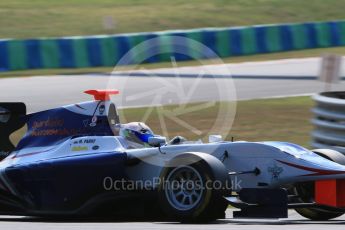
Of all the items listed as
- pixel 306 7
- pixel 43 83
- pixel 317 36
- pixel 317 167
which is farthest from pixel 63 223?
pixel 306 7

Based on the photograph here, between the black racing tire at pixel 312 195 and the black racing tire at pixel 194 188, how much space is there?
960 millimetres

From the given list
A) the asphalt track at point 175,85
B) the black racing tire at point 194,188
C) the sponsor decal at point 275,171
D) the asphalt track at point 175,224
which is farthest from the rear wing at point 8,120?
the asphalt track at point 175,85

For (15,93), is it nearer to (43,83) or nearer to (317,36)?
(43,83)

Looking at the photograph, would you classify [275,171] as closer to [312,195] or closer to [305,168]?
[305,168]

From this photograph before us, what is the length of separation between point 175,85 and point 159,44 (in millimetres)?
6006

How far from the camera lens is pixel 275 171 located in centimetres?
936

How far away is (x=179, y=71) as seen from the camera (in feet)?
88.5

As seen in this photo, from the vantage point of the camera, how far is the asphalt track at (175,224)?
8.70 m

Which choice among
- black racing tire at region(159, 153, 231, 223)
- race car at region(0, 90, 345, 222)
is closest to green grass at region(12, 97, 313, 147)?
race car at region(0, 90, 345, 222)

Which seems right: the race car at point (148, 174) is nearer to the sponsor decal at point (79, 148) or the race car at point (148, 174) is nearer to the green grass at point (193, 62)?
the sponsor decal at point (79, 148)

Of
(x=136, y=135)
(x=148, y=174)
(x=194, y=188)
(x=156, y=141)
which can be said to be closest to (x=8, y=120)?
(x=136, y=135)

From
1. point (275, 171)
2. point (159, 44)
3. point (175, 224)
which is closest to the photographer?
point (175, 224)

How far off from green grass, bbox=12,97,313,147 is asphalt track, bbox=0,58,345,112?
106 cm

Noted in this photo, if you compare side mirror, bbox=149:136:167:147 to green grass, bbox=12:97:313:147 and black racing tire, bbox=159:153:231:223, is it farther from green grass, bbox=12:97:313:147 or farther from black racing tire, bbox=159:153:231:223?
green grass, bbox=12:97:313:147
